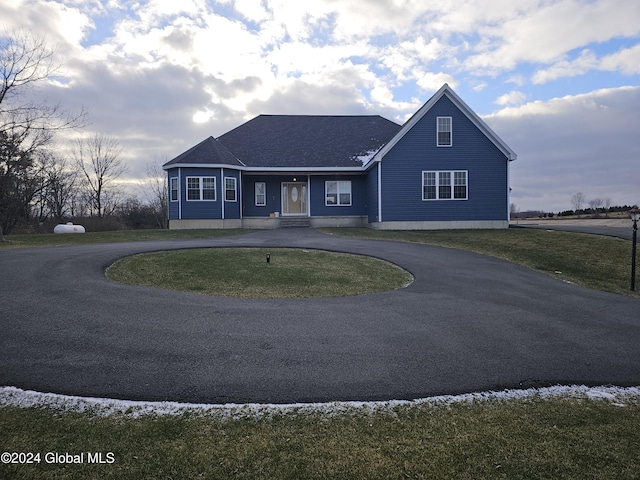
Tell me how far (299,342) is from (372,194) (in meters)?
20.1

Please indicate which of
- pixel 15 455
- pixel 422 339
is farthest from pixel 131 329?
pixel 422 339

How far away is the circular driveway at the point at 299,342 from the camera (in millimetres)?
4227

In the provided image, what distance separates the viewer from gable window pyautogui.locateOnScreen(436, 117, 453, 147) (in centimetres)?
2288

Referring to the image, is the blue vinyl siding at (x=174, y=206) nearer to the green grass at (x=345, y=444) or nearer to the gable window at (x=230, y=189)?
the gable window at (x=230, y=189)

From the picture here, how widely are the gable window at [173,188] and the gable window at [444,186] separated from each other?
1493 centimetres

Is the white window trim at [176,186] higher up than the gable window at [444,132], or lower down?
lower down

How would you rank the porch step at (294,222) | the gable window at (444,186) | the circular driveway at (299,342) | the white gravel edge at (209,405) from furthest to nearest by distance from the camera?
the porch step at (294,222), the gable window at (444,186), the circular driveway at (299,342), the white gravel edge at (209,405)

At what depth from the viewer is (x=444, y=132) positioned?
75.4ft

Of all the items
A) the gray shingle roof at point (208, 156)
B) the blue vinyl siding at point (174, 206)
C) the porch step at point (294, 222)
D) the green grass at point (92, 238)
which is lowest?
the green grass at point (92, 238)

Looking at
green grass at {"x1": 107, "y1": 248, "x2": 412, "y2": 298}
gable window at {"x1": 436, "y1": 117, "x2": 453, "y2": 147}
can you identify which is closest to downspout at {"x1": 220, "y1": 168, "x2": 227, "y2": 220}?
green grass at {"x1": 107, "y1": 248, "x2": 412, "y2": 298}

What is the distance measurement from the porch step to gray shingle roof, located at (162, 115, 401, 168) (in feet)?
11.3

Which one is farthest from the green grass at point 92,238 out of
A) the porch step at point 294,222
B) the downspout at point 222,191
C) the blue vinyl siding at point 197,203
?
the porch step at point 294,222

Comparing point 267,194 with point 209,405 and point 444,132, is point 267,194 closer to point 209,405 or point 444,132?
point 444,132

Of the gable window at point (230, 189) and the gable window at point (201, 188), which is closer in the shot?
the gable window at point (201, 188)
